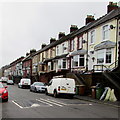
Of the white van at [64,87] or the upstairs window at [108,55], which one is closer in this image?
the white van at [64,87]

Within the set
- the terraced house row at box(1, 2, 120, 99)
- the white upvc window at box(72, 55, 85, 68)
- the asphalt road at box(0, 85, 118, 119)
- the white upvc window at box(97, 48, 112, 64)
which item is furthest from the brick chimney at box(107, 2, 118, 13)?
the asphalt road at box(0, 85, 118, 119)

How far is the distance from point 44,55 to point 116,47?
98.2ft

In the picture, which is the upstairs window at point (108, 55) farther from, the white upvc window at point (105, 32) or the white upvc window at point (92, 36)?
the white upvc window at point (92, 36)

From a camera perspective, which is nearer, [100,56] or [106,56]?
[106,56]

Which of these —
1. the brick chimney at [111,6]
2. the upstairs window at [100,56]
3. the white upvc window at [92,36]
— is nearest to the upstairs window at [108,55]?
the upstairs window at [100,56]

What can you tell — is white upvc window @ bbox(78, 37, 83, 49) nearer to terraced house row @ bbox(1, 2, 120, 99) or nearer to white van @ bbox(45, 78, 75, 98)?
terraced house row @ bbox(1, 2, 120, 99)

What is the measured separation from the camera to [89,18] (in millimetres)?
36125

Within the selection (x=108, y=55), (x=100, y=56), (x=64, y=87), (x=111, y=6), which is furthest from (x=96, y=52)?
(x=64, y=87)

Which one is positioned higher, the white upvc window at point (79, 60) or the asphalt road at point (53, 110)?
the white upvc window at point (79, 60)

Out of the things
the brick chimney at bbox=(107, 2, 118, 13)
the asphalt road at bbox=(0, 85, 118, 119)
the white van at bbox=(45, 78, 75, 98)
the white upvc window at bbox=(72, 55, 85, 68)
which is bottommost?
the asphalt road at bbox=(0, 85, 118, 119)

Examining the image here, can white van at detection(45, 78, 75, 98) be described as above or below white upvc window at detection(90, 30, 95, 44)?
below

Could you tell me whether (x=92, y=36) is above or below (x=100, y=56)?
above

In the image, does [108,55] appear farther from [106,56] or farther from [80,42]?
[80,42]

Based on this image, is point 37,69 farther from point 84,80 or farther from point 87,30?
point 84,80
